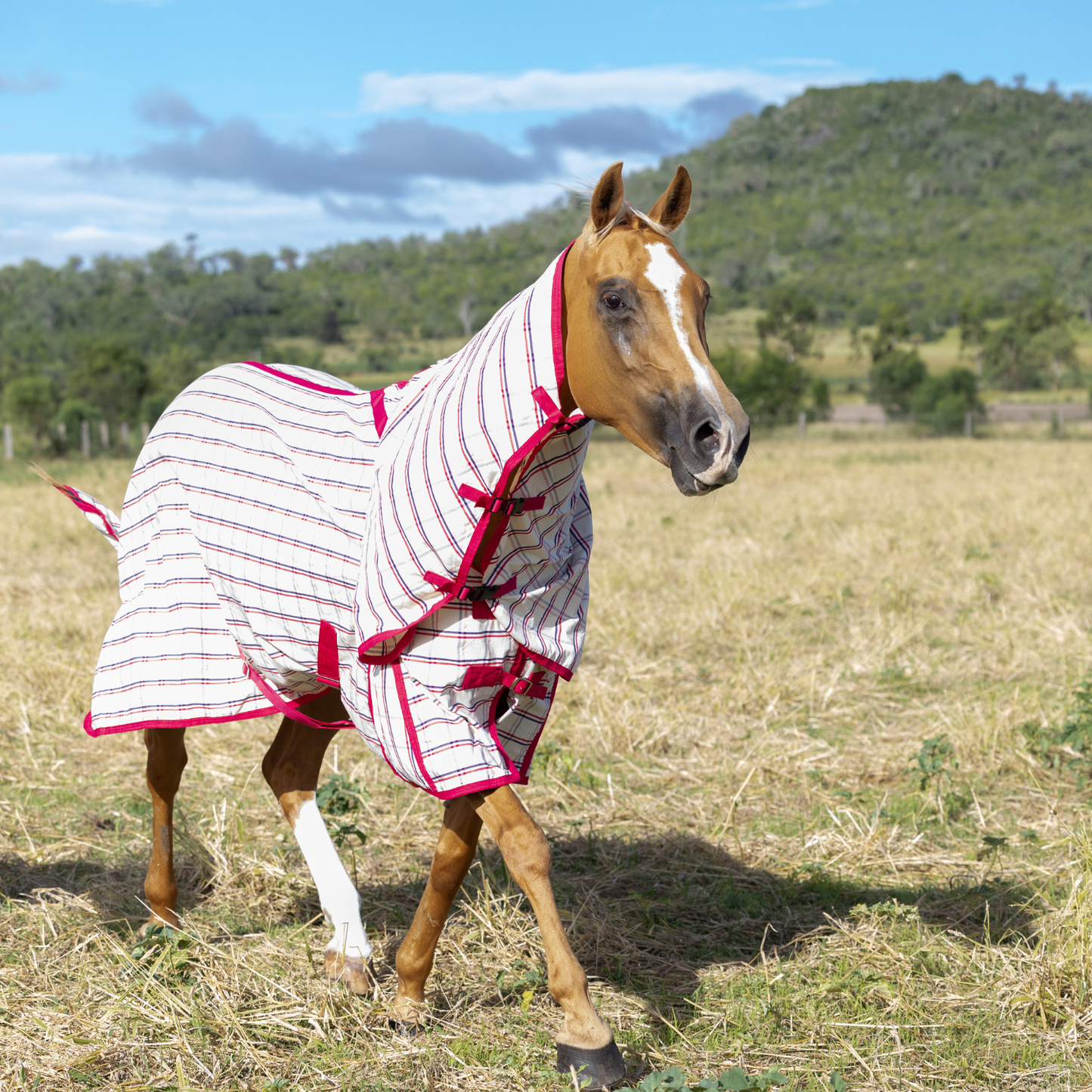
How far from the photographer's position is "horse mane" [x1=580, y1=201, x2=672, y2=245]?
253 centimetres

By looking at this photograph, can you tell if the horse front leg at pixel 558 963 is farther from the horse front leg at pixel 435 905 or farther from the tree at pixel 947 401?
the tree at pixel 947 401

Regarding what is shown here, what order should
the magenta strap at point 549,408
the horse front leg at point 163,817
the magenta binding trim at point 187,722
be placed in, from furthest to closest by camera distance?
the horse front leg at point 163,817 < the magenta binding trim at point 187,722 < the magenta strap at point 549,408

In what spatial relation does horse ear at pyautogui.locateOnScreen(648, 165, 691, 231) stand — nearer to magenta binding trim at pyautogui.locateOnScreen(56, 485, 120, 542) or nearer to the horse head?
the horse head

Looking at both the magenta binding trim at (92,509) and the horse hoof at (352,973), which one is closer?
the horse hoof at (352,973)

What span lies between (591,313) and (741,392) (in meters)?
34.3

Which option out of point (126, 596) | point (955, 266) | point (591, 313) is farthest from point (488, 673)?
point (955, 266)

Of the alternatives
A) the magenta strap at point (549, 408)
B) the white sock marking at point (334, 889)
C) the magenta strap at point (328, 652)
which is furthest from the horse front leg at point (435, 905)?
the magenta strap at point (549, 408)

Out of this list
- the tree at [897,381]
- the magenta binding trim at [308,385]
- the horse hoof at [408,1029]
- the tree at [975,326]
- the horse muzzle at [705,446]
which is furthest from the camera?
the tree at [975,326]

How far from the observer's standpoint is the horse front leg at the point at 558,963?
8.59 feet

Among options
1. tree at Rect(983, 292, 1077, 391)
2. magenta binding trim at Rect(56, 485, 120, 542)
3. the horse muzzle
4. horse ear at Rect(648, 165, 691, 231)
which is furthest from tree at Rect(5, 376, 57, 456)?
tree at Rect(983, 292, 1077, 391)

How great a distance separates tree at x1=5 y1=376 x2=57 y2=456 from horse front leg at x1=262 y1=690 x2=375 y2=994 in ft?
95.9

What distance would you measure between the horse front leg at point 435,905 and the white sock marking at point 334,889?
0.99 ft

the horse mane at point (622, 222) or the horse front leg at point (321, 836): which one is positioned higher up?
the horse mane at point (622, 222)

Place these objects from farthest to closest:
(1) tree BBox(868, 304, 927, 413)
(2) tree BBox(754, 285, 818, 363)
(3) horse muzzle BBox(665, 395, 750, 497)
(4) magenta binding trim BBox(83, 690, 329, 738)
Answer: (2) tree BBox(754, 285, 818, 363)
(1) tree BBox(868, 304, 927, 413)
(4) magenta binding trim BBox(83, 690, 329, 738)
(3) horse muzzle BBox(665, 395, 750, 497)
